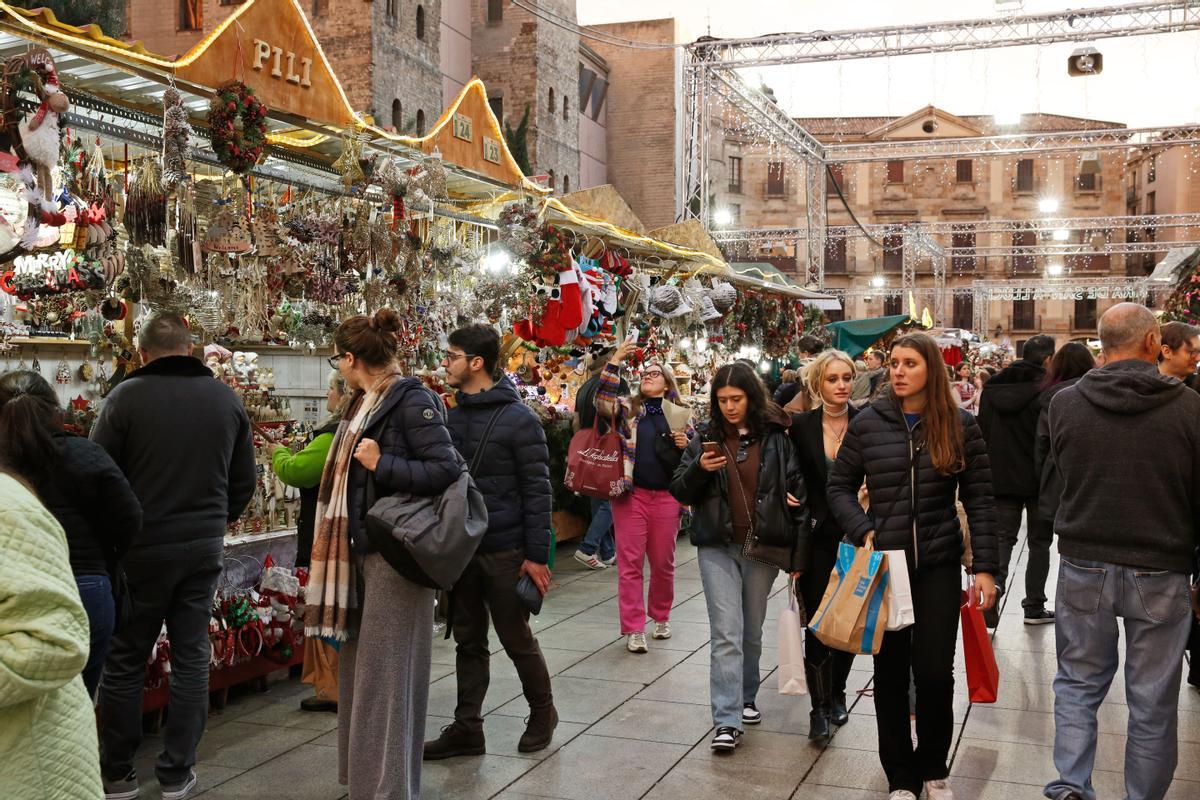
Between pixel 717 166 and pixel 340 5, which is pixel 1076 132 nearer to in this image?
pixel 340 5

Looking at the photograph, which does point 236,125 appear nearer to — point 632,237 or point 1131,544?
point 1131,544

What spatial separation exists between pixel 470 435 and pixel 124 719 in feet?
5.17

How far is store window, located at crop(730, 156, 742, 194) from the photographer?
A: 49.1 metres

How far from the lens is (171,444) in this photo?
13.5 feet

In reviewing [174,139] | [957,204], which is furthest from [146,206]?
[957,204]

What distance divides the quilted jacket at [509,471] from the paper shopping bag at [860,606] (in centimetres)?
114

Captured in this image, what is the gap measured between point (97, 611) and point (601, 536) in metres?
5.60

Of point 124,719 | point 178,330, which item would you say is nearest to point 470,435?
point 178,330

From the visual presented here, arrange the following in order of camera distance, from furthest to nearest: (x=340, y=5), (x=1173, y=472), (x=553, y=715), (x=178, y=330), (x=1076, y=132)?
(x=1076, y=132) < (x=340, y=5) < (x=553, y=715) < (x=178, y=330) < (x=1173, y=472)

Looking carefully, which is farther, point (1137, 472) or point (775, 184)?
point (775, 184)

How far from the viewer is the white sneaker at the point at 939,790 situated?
3973mm

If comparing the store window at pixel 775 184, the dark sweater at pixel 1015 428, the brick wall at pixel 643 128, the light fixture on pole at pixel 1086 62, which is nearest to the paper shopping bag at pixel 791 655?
the dark sweater at pixel 1015 428

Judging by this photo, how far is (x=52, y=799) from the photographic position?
6.69 ft

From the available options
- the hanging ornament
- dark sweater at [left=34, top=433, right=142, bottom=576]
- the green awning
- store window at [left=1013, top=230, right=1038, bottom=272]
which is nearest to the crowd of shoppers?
dark sweater at [left=34, top=433, right=142, bottom=576]
